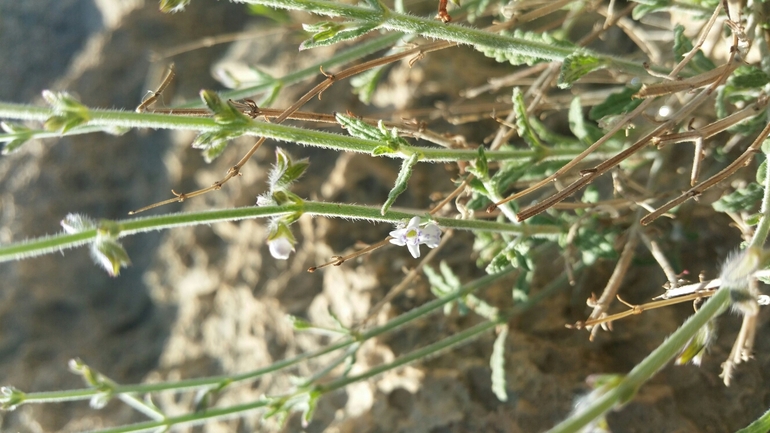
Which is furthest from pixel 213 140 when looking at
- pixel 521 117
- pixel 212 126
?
pixel 521 117

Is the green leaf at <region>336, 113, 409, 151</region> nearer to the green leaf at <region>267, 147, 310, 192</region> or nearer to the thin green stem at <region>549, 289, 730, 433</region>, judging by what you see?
the green leaf at <region>267, 147, 310, 192</region>

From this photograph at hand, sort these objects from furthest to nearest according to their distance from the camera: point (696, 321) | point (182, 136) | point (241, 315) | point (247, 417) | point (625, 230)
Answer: point (182, 136), point (241, 315), point (247, 417), point (625, 230), point (696, 321)

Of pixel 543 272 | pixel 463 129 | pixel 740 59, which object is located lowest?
pixel 543 272

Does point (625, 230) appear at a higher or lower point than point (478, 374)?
higher

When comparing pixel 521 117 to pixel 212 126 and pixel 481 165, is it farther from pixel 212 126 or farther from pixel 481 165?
pixel 212 126

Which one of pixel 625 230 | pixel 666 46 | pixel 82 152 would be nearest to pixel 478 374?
pixel 625 230

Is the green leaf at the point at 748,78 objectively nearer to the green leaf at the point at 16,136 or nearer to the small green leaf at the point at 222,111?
the small green leaf at the point at 222,111

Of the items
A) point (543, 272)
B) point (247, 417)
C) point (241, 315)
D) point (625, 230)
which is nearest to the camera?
point (625, 230)

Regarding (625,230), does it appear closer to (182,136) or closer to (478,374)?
(478,374)

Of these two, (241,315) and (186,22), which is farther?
(186,22)
